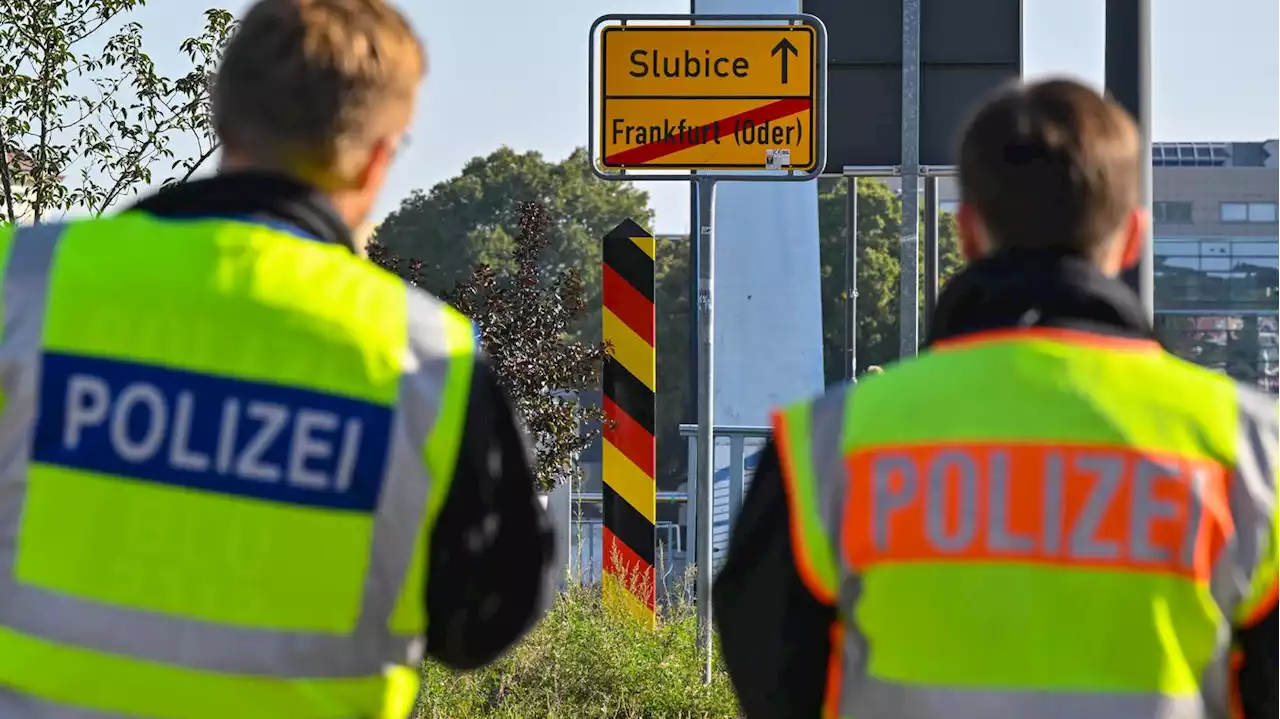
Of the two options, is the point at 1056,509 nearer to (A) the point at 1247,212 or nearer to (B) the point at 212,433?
(B) the point at 212,433

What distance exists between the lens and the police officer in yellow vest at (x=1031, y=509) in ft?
8.30

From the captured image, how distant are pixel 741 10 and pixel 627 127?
545 inches

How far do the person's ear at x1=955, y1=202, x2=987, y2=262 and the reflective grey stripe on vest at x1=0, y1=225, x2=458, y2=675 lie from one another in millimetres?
749

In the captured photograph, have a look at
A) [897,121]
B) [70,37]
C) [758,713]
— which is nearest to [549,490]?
[70,37]

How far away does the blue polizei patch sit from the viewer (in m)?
2.56

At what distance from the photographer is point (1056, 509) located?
2561 mm

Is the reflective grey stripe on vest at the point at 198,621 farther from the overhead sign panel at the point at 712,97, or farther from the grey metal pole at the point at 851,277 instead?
the grey metal pole at the point at 851,277

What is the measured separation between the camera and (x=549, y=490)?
8461 mm

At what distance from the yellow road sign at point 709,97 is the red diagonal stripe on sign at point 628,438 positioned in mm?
1251

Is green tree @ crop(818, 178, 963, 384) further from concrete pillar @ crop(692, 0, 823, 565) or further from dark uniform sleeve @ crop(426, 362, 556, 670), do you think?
dark uniform sleeve @ crop(426, 362, 556, 670)

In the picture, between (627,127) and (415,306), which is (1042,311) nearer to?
(415,306)

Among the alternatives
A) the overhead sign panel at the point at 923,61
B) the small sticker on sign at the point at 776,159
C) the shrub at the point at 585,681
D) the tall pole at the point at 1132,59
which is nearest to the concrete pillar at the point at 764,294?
the overhead sign panel at the point at 923,61

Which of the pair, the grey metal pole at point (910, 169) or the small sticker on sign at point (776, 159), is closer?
the small sticker on sign at point (776, 159)

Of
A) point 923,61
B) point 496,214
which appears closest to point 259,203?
point 923,61
